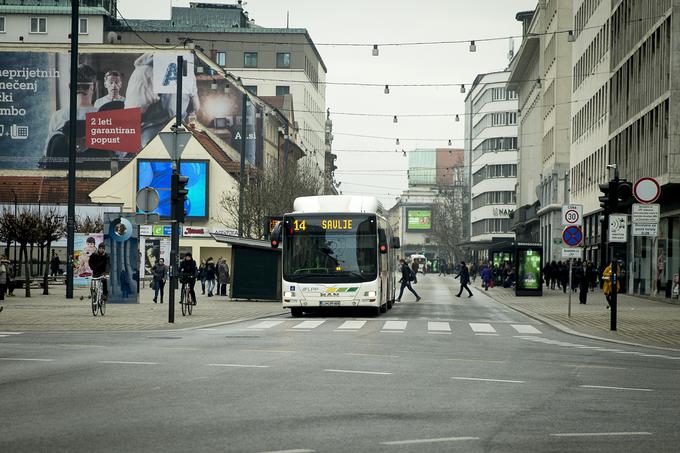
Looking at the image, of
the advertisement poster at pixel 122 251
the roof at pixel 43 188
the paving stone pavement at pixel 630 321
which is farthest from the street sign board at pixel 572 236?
the roof at pixel 43 188

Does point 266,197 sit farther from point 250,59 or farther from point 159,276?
point 250,59

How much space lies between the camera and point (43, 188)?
8838 centimetres

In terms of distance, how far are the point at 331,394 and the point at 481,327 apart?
16.0m

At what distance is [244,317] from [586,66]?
4879cm

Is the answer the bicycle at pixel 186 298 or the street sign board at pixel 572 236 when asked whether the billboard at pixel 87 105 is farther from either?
the street sign board at pixel 572 236

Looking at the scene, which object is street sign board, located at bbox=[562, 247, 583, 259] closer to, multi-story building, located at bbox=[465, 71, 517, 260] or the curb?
the curb

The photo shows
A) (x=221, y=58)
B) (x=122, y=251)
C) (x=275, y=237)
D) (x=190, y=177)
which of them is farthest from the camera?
(x=221, y=58)

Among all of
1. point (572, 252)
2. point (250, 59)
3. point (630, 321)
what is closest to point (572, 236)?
point (572, 252)

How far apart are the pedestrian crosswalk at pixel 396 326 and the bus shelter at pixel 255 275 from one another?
13.9 m

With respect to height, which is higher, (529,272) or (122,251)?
(122,251)

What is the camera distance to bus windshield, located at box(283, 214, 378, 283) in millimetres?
32031

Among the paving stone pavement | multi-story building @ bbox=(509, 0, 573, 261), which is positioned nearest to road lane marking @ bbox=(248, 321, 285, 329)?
the paving stone pavement

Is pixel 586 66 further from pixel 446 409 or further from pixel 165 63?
pixel 446 409

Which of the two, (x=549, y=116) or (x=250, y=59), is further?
(x=250, y=59)
